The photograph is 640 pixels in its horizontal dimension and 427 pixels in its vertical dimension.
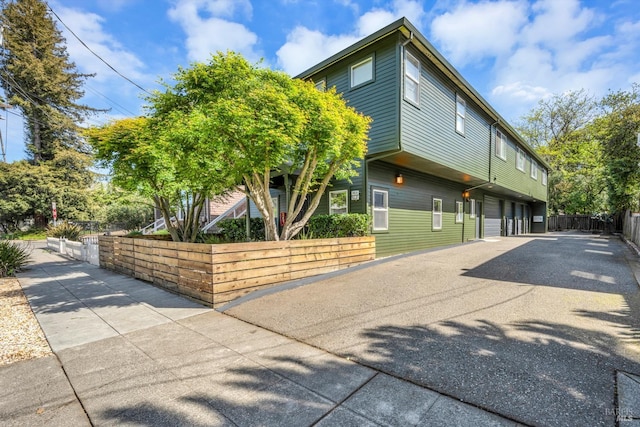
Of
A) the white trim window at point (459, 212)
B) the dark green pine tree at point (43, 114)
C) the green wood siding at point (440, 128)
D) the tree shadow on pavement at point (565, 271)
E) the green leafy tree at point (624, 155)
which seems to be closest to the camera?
the tree shadow on pavement at point (565, 271)

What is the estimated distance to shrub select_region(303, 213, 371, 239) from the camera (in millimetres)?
7531

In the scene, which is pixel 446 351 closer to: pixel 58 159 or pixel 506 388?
pixel 506 388

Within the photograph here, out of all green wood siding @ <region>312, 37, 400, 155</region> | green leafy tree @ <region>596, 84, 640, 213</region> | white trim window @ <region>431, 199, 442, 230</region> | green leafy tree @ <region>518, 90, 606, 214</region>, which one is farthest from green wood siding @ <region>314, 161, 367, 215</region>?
green leafy tree @ <region>518, 90, 606, 214</region>

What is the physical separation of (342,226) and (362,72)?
4.65 metres

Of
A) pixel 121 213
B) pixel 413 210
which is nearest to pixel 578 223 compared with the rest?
pixel 413 210

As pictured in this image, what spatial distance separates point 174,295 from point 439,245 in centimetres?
956

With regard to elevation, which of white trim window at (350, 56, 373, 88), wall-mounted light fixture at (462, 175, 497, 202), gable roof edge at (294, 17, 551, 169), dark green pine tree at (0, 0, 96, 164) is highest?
dark green pine tree at (0, 0, 96, 164)

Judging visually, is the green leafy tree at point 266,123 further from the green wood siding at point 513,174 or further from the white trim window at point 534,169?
the white trim window at point 534,169

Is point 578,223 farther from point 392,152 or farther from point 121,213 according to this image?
point 121,213

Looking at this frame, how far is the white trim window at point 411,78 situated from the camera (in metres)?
7.67

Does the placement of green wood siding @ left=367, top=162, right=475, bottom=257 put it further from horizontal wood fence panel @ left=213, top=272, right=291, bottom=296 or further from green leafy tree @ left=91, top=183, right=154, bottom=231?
green leafy tree @ left=91, top=183, right=154, bottom=231

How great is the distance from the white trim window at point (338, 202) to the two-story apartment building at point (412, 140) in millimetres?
31

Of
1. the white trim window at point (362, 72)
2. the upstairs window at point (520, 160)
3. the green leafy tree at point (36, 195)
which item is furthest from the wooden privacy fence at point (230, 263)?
the green leafy tree at point (36, 195)

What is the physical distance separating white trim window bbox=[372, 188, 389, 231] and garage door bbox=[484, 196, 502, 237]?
936 cm
